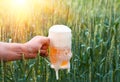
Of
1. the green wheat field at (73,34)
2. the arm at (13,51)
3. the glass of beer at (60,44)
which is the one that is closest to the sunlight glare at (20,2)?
the green wheat field at (73,34)

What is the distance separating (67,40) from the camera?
2383 millimetres

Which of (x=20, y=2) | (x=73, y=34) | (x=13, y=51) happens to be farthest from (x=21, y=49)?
(x=20, y=2)

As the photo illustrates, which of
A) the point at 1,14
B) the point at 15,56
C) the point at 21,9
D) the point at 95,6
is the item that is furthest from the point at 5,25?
the point at 15,56

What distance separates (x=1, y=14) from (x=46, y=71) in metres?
1.14

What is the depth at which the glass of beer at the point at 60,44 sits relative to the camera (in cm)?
236

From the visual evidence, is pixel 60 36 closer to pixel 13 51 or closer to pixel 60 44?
pixel 60 44

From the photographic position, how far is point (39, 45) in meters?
2.45

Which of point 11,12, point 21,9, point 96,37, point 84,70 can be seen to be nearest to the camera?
point 84,70

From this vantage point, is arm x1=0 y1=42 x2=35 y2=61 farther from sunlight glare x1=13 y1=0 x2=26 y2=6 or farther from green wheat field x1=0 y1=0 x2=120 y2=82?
sunlight glare x1=13 y1=0 x2=26 y2=6

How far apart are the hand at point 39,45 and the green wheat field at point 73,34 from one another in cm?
9

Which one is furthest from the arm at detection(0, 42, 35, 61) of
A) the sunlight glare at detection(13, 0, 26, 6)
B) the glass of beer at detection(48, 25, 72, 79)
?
the sunlight glare at detection(13, 0, 26, 6)

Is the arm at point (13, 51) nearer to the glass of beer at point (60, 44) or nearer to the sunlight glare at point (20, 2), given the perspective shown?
the glass of beer at point (60, 44)

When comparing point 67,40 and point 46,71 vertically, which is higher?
point 67,40

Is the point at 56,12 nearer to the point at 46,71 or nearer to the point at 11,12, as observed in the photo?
the point at 11,12
